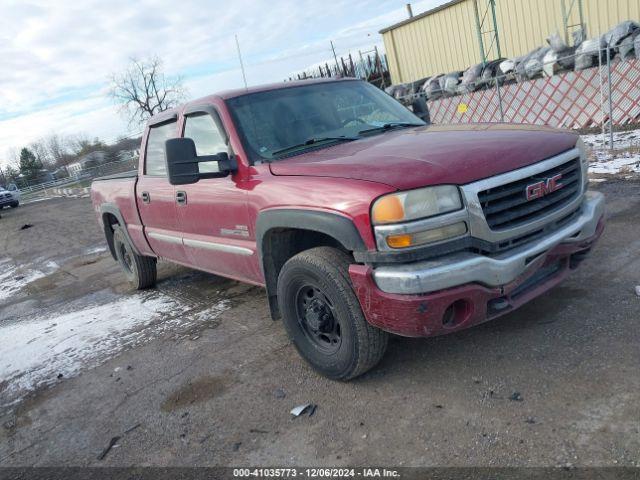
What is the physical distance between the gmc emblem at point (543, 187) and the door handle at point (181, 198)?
265cm

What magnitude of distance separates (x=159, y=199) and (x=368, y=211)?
2.72 metres

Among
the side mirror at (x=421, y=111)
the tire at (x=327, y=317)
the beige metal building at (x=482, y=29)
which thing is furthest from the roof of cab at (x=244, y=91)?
the beige metal building at (x=482, y=29)

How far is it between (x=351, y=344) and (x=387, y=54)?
23.1 meters

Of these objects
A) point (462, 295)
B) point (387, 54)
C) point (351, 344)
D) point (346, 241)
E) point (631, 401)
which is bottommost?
point (631, 401)

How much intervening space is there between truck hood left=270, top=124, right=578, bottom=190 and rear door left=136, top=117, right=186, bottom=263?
61.8 inches

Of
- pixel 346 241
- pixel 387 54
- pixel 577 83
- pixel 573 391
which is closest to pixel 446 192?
pixel 346 241

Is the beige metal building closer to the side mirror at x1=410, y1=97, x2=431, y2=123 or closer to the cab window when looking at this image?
the side mirror at x1=410, y1=97, x2=431, y2=123

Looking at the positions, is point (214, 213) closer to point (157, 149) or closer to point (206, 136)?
point (206, 136)

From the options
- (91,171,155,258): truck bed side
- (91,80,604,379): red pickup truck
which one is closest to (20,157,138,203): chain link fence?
(91,171,155,258): truck bed side

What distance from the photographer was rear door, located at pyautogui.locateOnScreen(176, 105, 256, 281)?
370 centimetres

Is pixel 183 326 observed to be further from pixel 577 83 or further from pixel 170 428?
pixel 577 83

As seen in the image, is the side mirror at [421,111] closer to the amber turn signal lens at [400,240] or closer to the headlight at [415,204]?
the headlight at [415,204]

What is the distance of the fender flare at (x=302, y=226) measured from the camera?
273cm

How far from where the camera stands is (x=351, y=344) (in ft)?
9.73
